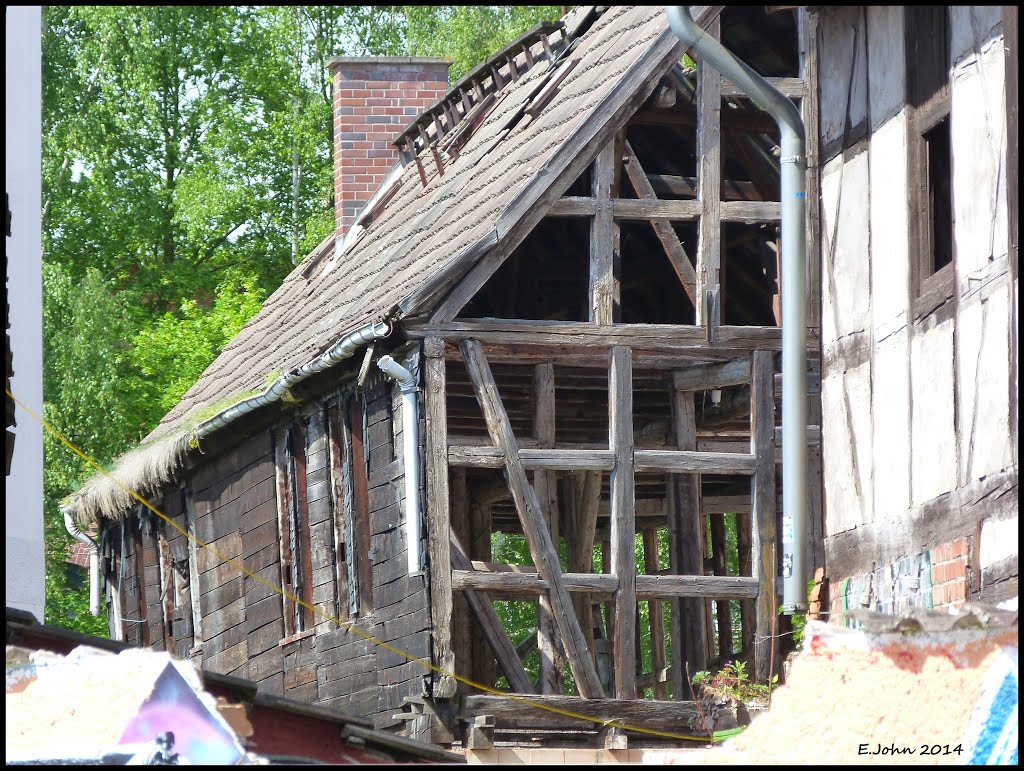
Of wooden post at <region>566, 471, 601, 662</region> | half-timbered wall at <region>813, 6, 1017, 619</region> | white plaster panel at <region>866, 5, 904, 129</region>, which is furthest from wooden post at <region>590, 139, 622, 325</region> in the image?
white plaster panel at <region>866, 5, 904, 129</region>

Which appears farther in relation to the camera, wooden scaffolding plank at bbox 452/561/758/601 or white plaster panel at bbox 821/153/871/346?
wooden scaffolding plank at bbox 452/561/758/601

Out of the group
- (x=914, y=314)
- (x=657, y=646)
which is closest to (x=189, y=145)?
(x=657, y=646)

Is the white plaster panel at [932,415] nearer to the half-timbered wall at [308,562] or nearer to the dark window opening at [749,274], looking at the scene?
the half-timbered wall at [308,562]

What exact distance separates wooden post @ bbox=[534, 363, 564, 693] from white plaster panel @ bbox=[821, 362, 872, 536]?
3784 millimetres

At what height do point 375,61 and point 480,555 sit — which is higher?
point 375,61

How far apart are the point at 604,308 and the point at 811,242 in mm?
1785

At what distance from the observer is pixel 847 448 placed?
37.1ft

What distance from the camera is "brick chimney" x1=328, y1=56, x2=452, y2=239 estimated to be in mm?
23094

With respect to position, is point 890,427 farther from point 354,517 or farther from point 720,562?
point 720,562

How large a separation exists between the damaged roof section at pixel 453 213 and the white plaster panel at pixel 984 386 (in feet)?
A: 18.5

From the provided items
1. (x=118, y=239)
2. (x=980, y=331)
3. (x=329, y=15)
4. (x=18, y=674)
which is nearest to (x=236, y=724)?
(x=18, y=674)

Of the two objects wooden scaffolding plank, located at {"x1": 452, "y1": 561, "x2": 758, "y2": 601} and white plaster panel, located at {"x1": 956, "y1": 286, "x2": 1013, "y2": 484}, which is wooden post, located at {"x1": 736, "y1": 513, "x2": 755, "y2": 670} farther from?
white plaster panel, located at {"x1": 956, "y1": 286, "x2": 1013, "y2": 484}

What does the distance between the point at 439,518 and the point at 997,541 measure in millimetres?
6033

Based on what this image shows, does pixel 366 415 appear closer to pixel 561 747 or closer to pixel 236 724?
pixel 561 747
